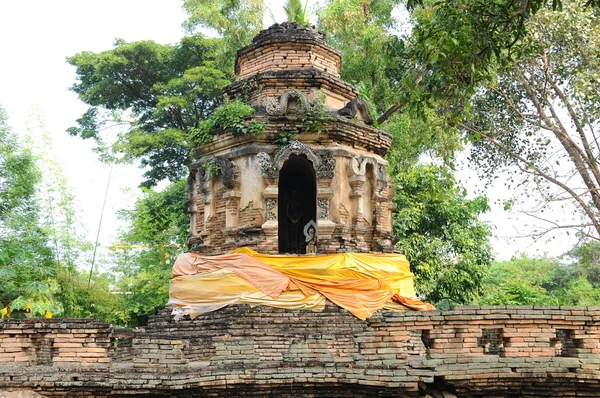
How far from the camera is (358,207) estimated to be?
11320mm

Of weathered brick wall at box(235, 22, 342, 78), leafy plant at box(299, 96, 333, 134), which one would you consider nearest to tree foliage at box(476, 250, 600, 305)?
leafy plant at box(299, 96, 333, 134)

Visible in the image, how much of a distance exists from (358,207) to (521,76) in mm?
6175

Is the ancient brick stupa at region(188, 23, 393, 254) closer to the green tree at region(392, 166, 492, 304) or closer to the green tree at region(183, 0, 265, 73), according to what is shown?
the green tree at region(392, 166, 492, 304)

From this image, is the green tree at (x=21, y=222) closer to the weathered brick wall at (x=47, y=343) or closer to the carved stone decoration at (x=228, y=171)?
the carved stone decoration at (x=228, y=171)

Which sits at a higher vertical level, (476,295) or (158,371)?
(476,295)

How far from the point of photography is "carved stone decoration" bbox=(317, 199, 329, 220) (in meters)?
11.0

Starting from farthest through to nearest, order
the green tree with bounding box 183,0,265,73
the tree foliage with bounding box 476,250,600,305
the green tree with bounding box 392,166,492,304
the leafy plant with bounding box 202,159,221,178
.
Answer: the green tree with bounding box 183,0,265,73
the green tree with bounding box 392,166,492,304
the tree foliage with bounding box 476,250,600,305
the leafy plant with bounding box 202,159,221,178

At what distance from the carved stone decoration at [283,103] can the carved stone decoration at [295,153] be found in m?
0.64

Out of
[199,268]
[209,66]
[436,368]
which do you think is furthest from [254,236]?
[209,66]

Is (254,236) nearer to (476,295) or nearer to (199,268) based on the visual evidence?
(199,268)

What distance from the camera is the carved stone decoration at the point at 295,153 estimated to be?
10.8 metres

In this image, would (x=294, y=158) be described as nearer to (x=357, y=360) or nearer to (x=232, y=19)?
(x=357, y=360)

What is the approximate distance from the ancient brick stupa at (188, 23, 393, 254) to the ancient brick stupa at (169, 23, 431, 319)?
0.02 meters

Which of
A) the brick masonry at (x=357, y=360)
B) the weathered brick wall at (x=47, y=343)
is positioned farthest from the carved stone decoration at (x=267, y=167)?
the weathered brick wall at (x=47, y=343)
